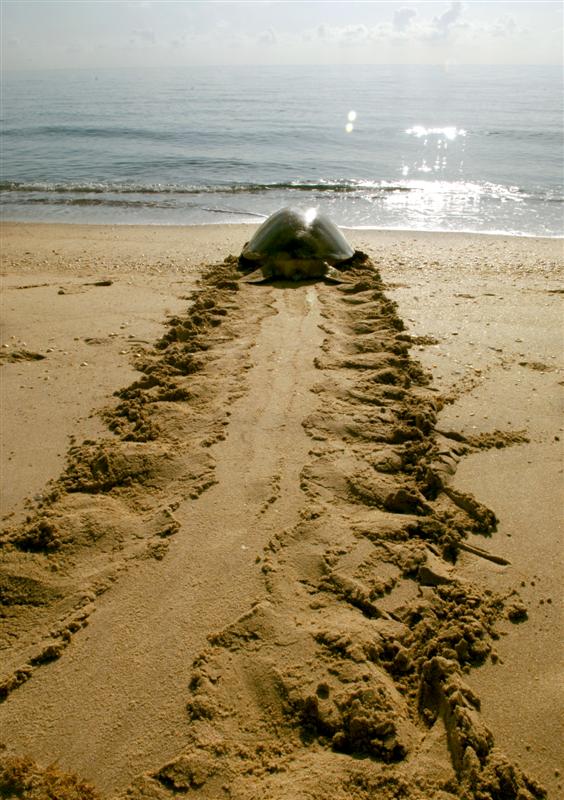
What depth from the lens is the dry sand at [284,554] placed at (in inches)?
64.3

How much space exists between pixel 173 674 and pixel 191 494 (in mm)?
890

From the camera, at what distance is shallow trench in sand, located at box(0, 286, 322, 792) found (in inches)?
64.8

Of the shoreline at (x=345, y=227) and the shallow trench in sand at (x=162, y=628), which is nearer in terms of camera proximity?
the shallow trench in sand at (x=162, y=628)

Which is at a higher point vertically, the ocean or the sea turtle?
the ocean

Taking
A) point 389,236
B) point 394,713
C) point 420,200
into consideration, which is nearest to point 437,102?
point 420,200

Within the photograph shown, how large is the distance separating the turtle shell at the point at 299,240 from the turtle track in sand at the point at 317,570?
2078mm

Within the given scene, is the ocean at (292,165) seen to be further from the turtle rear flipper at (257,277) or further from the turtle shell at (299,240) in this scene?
the turtle rear flipper at (257,277)

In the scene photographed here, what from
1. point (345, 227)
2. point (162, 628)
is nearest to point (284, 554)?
point (162, 628)

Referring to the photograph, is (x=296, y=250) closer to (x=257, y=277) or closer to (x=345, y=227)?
(x=257, y=277)

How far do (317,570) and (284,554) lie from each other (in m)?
0.15

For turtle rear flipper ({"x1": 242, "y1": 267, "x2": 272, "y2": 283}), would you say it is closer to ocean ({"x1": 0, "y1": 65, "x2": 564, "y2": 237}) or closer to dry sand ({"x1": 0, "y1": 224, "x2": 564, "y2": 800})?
dry sand ({"x1": 0, "y1": 224, "x2": 564, "y2": 800})

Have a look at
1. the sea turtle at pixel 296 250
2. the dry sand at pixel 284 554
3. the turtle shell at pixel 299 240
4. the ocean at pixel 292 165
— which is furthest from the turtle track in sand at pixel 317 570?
the ocean at pixel 292 165

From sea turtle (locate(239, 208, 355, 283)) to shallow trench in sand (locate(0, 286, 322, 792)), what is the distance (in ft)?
9.15

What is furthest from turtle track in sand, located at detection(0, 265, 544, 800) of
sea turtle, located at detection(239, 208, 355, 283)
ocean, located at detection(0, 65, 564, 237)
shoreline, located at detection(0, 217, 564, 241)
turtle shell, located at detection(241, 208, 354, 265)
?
ocean, located at detection(0, 65, 564, 237)
